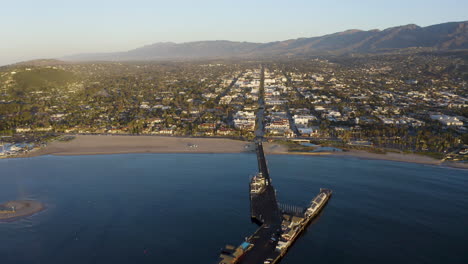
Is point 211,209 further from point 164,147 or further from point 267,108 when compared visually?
point 267,108

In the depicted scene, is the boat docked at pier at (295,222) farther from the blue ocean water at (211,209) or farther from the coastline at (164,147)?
the coastline at (164,147)

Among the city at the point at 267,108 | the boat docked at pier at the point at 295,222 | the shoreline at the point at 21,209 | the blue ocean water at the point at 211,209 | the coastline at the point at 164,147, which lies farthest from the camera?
the city at the point at 267,108

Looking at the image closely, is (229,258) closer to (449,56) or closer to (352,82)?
(352,82)

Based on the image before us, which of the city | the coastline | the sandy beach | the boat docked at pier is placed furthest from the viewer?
the city

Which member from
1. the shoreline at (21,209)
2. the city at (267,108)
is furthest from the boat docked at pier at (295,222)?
the shoreline at (21,209)

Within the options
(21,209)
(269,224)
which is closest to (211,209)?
(269,224)

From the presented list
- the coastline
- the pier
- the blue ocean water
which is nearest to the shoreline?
the blue ocean water

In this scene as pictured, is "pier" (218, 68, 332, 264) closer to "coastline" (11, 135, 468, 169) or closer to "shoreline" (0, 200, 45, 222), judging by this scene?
"coastline" (11, 135, 468, 169)

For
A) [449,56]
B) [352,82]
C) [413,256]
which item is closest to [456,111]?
[352,82]
